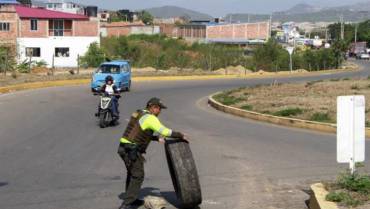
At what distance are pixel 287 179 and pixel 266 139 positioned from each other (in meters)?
5.45

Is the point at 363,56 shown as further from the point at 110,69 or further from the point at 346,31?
the point at 110,69

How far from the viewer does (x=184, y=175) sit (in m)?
8.22

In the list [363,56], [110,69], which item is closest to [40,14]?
[110,69]

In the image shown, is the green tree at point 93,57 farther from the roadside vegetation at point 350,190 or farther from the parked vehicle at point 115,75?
the roadside vegetation at point 350,190

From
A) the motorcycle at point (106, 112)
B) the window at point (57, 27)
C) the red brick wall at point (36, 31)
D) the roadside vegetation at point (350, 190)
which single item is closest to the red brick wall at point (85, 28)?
the window at point (57, 27)

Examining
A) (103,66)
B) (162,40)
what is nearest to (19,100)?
(103,66)

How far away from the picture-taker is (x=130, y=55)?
248 ft

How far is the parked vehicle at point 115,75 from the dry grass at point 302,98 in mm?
5881

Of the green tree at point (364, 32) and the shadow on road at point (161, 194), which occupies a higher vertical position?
the green tree at point (364, 32)

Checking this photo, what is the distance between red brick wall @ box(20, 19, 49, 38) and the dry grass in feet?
150

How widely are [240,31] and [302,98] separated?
129 m

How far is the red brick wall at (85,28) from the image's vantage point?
246 ft

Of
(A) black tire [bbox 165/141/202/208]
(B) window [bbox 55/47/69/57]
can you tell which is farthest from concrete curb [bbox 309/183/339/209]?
(B) window [bbox 55/47/69/57]

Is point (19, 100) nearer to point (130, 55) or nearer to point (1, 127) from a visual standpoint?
point (1, 127)
